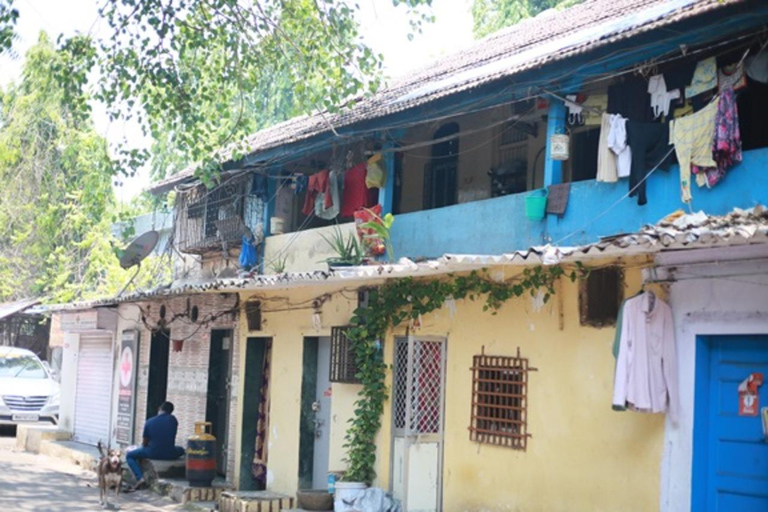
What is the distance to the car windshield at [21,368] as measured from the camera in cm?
2581

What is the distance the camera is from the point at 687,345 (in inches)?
348

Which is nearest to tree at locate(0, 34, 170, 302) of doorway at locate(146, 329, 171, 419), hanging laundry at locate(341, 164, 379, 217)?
doorway at locate(146, 329, 171, 419)

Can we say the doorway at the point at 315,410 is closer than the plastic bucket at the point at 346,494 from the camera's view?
No

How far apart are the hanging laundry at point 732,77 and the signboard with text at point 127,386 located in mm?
13989

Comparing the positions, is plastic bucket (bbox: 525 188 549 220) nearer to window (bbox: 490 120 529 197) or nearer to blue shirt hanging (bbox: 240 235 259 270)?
window (bbox: 490 120 529 197)

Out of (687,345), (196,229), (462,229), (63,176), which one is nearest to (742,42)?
(687,345)

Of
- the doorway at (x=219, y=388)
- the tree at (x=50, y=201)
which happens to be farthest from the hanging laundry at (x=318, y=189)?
the tree at (x=50, y=201)

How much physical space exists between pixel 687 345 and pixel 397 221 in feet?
18.3

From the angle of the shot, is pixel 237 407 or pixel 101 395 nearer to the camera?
pixel 237 407

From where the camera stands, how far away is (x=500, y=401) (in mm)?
11000

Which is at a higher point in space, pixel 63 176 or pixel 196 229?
pixel 63 176

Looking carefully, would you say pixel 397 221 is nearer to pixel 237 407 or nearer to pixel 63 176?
pixel 237 407

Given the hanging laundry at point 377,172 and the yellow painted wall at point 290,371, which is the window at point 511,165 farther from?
the yellow painted wall at point 290,371

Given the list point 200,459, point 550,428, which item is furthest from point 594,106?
point 200,459
